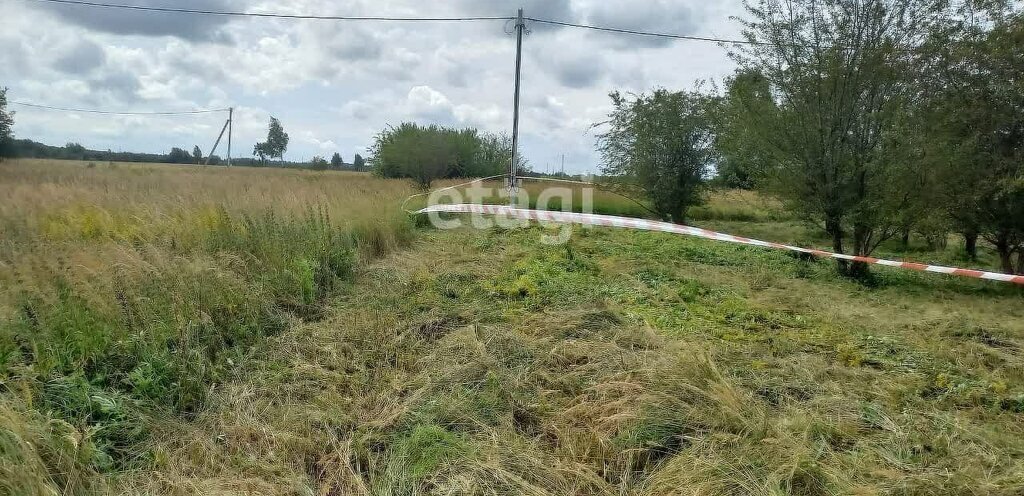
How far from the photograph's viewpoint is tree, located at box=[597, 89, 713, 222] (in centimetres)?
1443

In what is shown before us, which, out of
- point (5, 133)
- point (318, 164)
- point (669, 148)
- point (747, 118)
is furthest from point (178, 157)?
point (747, 118)

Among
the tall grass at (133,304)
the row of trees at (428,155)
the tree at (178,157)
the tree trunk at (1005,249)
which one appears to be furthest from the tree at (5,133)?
the tree at (178,157)

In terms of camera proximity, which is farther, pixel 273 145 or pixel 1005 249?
pixel 273 145

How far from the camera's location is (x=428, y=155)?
22.4 meters

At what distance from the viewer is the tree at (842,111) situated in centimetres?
761

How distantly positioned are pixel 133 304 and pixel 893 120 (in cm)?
922

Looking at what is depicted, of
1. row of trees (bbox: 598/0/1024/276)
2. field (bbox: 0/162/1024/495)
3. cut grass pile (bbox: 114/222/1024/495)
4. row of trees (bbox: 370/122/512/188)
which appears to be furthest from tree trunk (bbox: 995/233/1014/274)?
row of trees (bbox: 370/122/512/188)

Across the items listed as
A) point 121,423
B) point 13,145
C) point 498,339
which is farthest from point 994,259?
point 13,145

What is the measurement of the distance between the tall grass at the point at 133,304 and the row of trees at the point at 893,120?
6.87m

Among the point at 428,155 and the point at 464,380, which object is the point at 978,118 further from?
the point at 428,155

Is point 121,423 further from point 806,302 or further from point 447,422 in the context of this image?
point 806,302

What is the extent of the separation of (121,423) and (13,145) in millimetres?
13624

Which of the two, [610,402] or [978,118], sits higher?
[978,118]

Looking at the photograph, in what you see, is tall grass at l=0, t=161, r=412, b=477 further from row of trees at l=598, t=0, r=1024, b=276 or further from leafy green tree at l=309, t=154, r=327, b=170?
leafy green tree at l=309, t=154, r=327, b=170
